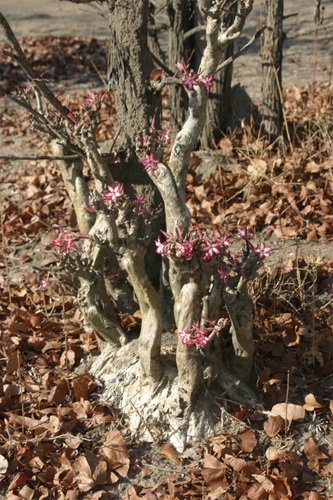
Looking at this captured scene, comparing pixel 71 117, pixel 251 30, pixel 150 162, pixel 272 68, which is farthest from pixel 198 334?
pixel 251 30

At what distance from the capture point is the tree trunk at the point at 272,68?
5.26 meters

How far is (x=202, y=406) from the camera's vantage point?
2947 mm

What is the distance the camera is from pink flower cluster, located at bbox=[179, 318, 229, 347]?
2.60m

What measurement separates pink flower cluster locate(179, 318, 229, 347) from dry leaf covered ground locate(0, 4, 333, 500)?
1.55 ft

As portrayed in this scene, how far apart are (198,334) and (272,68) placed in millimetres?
3425

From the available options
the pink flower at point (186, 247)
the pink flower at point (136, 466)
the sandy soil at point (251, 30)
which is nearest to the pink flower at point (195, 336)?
the pink flower at point (186, 247)

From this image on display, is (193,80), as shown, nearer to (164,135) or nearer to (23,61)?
(164,135)

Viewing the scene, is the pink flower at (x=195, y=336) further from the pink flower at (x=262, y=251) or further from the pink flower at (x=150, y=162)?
the pink flower at (x=150, y=162)

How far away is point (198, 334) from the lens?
264cm

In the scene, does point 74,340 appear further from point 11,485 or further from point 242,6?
point 242,6

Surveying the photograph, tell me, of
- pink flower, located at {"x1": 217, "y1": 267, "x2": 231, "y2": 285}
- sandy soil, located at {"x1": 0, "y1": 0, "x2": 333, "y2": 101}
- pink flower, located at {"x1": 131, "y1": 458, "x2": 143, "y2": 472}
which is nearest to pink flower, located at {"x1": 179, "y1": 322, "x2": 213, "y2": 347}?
pink flower, located at {"x1": 217, "y1": 267, "x2": 231, "y2": 285}

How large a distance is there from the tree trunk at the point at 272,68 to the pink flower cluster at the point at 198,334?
124 inches

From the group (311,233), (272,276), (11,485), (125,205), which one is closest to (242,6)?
(125,205)

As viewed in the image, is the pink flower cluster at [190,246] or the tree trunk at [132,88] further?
the tree trunk at [132,88]
